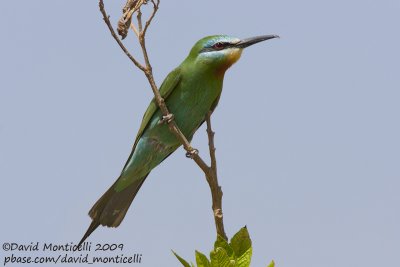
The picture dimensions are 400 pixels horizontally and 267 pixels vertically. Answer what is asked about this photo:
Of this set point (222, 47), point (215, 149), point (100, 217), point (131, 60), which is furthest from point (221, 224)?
point (222, 47)

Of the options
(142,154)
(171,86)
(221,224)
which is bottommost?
(221,224)

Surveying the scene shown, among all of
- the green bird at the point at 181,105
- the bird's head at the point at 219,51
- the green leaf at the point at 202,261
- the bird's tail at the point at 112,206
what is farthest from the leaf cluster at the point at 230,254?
the bird's head at the point at 219,51

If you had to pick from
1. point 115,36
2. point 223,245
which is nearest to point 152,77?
point 115,36

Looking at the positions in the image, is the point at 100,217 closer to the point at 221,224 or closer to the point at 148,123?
the point at 148,123

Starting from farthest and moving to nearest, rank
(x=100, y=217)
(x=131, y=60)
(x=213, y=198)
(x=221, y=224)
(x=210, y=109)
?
(x=210, y=109)
(x=100, y=217)
(x=131, y=60)
(x=213, y=198)
(x=221, y=224)

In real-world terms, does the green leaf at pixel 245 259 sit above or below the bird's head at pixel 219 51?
below

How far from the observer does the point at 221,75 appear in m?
4.66

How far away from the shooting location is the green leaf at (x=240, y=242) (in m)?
2.34

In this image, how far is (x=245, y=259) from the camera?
230 centimetres

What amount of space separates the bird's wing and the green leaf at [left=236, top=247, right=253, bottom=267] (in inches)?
93.5

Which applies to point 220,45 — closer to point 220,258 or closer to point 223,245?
point 223,245

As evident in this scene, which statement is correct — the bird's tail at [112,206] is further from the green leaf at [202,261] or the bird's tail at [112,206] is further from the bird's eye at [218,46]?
the green leaf at [202,261]

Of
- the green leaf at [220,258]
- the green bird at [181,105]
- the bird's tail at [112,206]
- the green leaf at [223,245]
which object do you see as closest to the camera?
the green leaf at [220,258]

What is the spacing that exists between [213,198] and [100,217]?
68.7 inches
